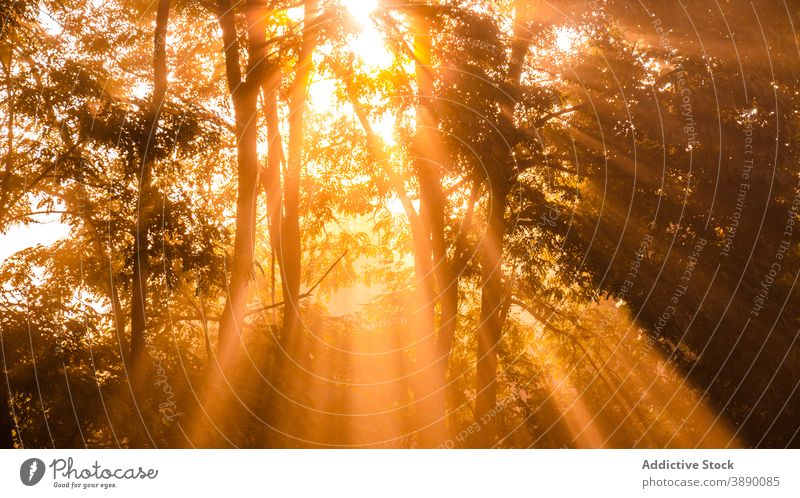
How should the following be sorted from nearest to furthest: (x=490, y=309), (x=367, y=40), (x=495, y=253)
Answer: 1. (x=367, y=40)
2. (x=495, y=253)
3. (x=490, y=309)

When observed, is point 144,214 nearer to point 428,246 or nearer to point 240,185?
point 240,185

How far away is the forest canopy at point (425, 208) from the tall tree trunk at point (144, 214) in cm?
6

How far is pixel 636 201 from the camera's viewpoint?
13.1 meters

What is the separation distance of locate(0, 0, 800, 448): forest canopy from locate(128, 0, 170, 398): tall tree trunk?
56mm

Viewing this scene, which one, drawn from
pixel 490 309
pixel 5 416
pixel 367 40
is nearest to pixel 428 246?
pixel 490 309

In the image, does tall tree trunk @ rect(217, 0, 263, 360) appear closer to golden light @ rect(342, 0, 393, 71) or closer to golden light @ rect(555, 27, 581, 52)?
golden light @ rect(342, 0, 393, 71)

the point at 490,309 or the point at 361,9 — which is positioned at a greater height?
the point at 361,9

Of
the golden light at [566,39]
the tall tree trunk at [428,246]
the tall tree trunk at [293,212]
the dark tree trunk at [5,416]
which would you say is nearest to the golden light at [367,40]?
the tall tree trunk at [428,246]

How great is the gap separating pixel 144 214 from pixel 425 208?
6301 mm

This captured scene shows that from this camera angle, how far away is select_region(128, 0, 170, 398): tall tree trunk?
11883mm

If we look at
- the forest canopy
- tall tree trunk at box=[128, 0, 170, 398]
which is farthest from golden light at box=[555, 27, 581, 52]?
tall tree trunk at box=[128, 0, 170, 398]

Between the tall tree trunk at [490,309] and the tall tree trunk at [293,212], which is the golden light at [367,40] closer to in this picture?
the tall tree trunk at [293,212]

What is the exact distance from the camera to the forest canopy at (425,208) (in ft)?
38.6

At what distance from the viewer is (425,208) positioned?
628 inches
